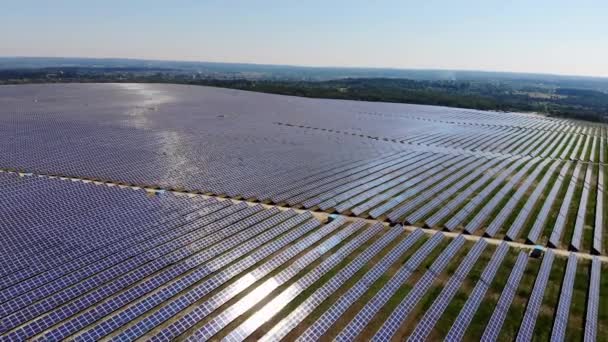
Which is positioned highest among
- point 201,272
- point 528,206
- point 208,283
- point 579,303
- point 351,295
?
point 201,272

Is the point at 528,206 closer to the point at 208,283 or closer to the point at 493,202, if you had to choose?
the point at 493,202


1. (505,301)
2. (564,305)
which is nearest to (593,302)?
(564,305)

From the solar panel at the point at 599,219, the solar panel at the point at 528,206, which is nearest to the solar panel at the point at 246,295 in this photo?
the solar panel at the point at 528,206

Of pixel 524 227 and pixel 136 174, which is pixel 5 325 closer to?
pixel 136 174

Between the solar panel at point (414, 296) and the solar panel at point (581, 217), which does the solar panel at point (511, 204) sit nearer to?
the solar panel at point (581, 217)

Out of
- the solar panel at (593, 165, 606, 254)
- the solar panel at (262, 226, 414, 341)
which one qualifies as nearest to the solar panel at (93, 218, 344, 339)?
the solar panel at (262, 226, 414, 341)

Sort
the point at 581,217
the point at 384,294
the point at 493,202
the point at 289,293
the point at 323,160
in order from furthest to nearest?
1. the point at 323,160
2. the point at 493,202
3. the point at 581,217
4. the point at 384,294
5. the point at 289,293

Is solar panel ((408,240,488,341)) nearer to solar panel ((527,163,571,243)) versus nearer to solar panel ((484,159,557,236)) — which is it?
solar panel ((484,159,557,236))
